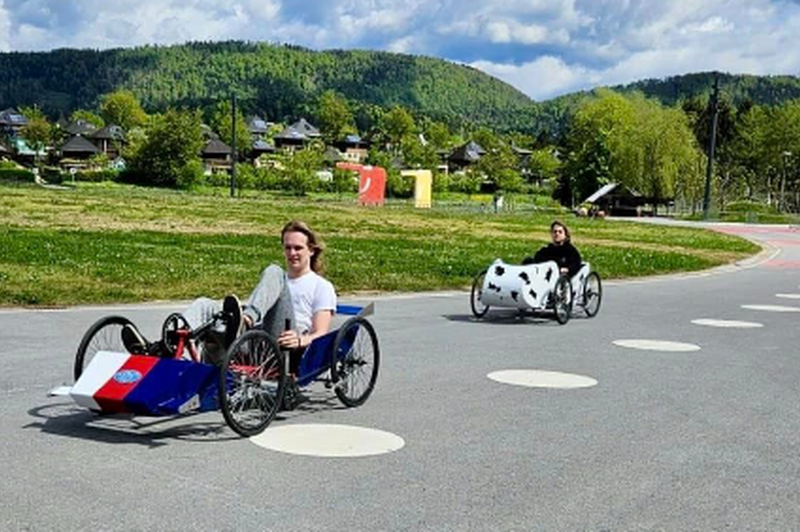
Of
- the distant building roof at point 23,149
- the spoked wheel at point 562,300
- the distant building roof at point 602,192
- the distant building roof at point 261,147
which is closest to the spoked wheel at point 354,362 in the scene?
the spoked wheel at point 562,300

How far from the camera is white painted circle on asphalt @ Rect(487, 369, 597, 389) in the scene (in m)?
8.71

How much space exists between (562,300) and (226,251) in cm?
1041

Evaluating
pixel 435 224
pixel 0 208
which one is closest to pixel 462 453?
pixel 0 208

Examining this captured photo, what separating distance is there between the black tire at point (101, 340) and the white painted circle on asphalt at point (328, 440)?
4.18ft

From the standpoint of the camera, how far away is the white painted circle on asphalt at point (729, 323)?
44.9ft

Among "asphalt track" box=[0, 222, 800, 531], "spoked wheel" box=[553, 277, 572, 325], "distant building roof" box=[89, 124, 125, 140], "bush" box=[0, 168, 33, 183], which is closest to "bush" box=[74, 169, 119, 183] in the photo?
"bush" box=[0, 168, 33, 183]

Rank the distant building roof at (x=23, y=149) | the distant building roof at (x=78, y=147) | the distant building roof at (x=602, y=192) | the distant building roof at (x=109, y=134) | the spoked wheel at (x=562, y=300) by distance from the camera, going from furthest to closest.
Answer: the distant building roof at (x=109, y=134)
the distant building roof at (x=78, y=147)
the distant building roof at (x=23, y=149)
the distant building roof at (x=602, y=192)
the spoked wheel at (x=562, y=300)

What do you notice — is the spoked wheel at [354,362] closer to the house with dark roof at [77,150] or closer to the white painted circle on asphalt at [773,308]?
the white painted circle on asphalt at [773,308]

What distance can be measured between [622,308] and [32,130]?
5241 inches

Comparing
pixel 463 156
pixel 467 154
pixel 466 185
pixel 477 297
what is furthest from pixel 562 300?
pixel 467 154

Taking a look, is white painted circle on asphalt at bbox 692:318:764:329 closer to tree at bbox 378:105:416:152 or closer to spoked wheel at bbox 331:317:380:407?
spoked wheel at bbox 331:317:380:407

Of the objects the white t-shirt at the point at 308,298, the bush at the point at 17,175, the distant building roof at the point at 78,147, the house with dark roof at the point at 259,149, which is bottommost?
the white t-shirt at the point at 308,298

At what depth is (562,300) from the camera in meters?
13.1

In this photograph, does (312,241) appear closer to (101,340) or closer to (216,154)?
(101,340)
